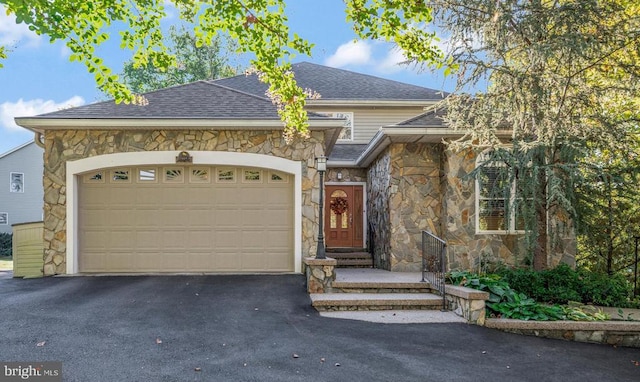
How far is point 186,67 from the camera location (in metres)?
22.8

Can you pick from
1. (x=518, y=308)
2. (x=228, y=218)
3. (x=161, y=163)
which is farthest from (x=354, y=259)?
(x=161, y=163)

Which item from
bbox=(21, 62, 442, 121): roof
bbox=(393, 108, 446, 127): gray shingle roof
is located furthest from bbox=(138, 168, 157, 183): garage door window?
bbox=(393, 108, 446, 127): gray shingle roof

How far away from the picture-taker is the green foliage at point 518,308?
5.78m

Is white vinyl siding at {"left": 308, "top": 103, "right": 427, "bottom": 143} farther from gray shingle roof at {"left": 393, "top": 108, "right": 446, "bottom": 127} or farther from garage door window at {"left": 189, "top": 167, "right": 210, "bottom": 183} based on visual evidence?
garage door window at {"left": 189, "top": 167, "right": 210, "bottom": 183}

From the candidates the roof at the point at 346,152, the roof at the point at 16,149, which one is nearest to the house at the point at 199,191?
the roof at the point at 346,152

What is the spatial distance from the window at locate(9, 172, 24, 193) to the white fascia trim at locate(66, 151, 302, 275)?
16.6 m

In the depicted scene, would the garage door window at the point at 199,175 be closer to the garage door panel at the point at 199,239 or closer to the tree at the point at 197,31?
the garage door panel at the point at 199,239

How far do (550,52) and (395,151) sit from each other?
3.54 meters

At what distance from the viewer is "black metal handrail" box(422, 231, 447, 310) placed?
21.4 feet

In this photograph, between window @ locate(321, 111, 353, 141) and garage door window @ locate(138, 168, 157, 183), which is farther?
window @ locate(321, 111, 353, 141)

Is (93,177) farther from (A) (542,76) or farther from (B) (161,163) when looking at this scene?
(A) (542,76)

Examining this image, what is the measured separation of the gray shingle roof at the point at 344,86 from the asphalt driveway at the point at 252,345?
8.41 m

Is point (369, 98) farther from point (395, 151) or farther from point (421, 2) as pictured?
point (421, 2)

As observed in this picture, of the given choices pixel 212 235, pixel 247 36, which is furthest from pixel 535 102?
pixel 212 235
